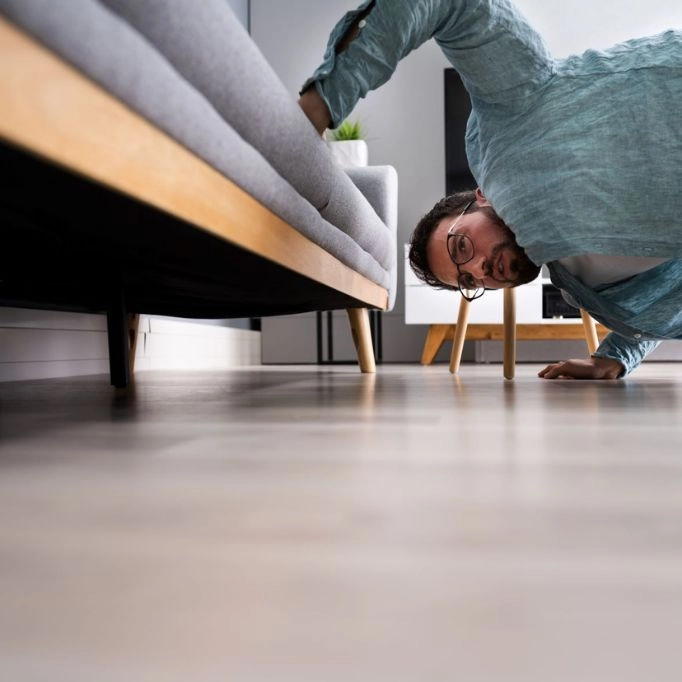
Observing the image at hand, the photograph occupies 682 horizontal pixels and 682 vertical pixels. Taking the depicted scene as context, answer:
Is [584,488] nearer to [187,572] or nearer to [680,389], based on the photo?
[187,572]

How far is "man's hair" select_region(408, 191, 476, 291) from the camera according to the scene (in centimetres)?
148

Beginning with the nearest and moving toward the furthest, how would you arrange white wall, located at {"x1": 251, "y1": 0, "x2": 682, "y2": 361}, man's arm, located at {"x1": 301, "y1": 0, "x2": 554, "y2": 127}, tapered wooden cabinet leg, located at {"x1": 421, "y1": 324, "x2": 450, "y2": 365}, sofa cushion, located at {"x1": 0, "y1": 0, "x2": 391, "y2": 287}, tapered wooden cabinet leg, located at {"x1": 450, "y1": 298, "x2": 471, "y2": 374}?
1. sofa cushion, located at {"x1": 0, "y1": 0, "x2": 391, "y2": 287}
2. man's arm, located at {"x1": 301, "y1": 0, "x2": 554, "y2": 127}
3. tapered wooden cabinet leg, located at {"x1": 450, "y1": 298, "x2": 471, "y2": 374}
4. tapered wooden cabinet leg, located at {"x1": 421, "y1": 324, "x2": 450, "y2": 365}
5. white wall, located at {"x1": 251, "y1": 0, "x2": 682, "y2": 361}

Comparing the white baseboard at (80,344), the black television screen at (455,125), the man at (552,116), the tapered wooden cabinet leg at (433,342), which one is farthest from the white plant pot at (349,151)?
the man at (552,116)

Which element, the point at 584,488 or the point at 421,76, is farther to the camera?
the point at 421,76

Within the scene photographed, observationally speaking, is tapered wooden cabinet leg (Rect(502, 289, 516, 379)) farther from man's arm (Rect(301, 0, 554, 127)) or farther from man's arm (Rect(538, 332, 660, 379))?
man's arm (Rect(301, 0, 554, 127))

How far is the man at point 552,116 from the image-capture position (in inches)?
37.9

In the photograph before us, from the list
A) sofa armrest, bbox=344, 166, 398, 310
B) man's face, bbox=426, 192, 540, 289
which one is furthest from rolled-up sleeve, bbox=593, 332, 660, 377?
sofa armrest, bbox=344, 166, 398, 310

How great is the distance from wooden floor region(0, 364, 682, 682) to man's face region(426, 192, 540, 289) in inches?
29.3

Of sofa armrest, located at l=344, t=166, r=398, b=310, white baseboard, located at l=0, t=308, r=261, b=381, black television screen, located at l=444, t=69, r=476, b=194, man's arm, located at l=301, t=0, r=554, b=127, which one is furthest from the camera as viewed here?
black television screen, located at l=444, t=69, r=476, b=194

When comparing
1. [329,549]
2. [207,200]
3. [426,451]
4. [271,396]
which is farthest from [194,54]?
[271,396]

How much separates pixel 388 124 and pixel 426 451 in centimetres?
382

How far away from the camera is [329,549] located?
30cm

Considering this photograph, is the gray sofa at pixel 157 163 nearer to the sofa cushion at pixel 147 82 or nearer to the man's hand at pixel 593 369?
the sofa cushion at pixel 147 82

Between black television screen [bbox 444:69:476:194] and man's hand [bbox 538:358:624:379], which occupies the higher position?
black television screen [bbox 444:69:476:194]
